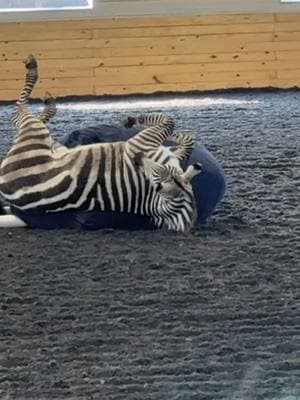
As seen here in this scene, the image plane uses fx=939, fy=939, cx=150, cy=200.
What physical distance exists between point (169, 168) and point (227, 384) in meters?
1.14

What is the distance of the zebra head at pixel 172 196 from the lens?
3.07 m

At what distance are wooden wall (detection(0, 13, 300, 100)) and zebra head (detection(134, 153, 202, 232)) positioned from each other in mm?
2824

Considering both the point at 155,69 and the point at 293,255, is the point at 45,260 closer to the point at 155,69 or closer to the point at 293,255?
the point at 293,255

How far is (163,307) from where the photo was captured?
2.52 m

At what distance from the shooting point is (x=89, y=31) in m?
5.84

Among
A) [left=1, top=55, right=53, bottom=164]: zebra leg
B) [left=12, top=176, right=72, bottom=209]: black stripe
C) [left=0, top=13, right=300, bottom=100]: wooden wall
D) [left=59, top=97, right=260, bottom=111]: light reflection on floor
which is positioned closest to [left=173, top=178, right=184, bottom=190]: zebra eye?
[left=12, top=176, right=72, bottom=209]: black stripe

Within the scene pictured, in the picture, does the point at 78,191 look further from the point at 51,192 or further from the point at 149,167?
the point at 149,167

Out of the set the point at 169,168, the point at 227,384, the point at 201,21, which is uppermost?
the point at 201,21

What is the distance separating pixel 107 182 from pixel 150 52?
9.48ft

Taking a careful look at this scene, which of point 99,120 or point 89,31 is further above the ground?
point 89,31

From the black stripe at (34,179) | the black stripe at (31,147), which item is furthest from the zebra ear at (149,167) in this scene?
the black stripe at (31,147)

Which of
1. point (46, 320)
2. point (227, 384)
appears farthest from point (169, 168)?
point (227, 384)

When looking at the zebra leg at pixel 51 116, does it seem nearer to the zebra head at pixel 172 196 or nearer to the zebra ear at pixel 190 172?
the zebra head at pixel 172 196

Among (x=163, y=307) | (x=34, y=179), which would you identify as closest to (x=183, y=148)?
(x=34, y=179)
